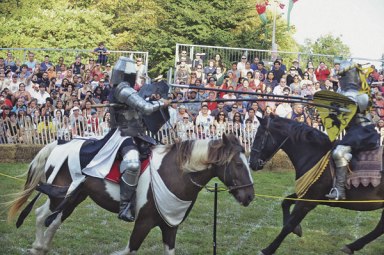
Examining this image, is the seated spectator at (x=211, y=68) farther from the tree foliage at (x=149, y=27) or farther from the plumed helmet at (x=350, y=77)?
the tree foliage at (x=149, y=27)

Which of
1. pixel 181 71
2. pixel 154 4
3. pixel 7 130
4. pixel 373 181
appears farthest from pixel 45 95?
pixel 154 4

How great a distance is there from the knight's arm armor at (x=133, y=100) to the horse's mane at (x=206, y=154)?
631mm

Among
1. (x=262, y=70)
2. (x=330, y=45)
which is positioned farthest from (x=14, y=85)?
(x=330, y=45)

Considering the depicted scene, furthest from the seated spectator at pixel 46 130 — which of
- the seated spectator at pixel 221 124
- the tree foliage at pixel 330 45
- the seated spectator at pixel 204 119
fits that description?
the tree foliage at pixel 330 45

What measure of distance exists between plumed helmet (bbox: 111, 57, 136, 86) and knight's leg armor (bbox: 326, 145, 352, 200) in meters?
2.86

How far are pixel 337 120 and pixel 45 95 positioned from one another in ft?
38.1

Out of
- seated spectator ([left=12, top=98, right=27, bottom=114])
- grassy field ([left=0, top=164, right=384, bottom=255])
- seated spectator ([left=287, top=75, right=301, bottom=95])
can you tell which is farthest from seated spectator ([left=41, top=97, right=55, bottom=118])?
seated spectator ([left=287, top=75, right=301, bottom=95])

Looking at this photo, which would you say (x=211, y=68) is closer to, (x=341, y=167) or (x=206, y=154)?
(x=341, y=167)

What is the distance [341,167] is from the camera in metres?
8.38

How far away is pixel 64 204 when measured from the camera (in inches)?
302

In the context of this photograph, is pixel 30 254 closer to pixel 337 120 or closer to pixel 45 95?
pixel 337 120

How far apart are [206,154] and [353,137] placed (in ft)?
7.62

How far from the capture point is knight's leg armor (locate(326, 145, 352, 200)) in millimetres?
8352

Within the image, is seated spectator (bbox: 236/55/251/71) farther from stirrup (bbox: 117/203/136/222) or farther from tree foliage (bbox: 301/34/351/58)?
tree foliage (bbox: 301/34/351/58)
